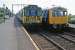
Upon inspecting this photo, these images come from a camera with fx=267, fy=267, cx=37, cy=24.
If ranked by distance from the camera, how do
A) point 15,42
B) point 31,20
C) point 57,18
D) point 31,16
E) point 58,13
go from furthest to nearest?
point 31,16 → point 31,20 → point 58,13 → point 57,18 → point 15,42

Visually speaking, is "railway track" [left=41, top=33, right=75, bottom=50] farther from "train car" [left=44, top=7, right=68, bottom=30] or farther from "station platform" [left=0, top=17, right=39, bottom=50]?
"train car" [left=44, top=7, right=68, bottom=30]

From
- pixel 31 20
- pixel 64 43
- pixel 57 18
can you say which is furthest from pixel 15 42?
pixel 31 20

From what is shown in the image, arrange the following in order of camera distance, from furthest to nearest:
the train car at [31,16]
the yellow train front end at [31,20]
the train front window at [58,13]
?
1. the train car at [31,16]
2. the yellow train front end at [31,20]
3. the train front window at [58,13]

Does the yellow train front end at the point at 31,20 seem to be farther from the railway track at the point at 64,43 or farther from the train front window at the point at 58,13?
the railway track at the point at 64,43

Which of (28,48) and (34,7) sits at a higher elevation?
(34,7)

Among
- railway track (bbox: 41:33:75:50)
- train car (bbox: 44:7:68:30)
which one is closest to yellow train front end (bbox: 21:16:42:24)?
train car (bbox: 44:7:68:30)

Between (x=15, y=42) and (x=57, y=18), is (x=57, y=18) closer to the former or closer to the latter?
(x=57, y=18)

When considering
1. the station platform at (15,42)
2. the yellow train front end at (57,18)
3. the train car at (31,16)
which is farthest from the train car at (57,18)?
the station platform at (15,42)

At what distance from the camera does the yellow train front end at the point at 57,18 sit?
100.0 feet

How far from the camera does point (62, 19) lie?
30562 mm

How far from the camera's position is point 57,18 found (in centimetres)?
3058

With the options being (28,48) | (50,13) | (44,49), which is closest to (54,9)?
(50,13)

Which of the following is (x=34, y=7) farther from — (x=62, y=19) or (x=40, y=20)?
(x=62, y=19)

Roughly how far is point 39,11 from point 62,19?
14.2ft
